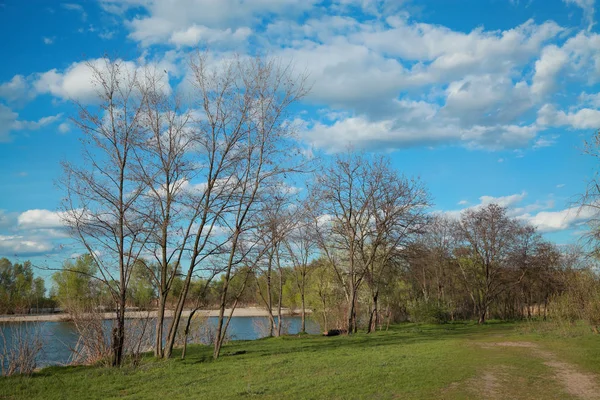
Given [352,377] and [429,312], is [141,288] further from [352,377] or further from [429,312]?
[429,312]

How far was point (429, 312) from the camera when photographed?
3400 cm

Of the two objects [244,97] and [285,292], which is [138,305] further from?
[285,292]

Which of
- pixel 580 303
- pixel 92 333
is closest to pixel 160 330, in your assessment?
pixel 92 333

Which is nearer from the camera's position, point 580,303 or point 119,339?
point 119,339

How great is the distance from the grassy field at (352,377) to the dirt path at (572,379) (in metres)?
0.02

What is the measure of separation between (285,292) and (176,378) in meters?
43.9

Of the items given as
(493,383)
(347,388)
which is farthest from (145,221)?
(493,383)

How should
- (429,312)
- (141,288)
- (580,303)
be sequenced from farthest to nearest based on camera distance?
1. (429,312)
2. (580,303)
3. (141,288)

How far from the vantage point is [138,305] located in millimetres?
16906

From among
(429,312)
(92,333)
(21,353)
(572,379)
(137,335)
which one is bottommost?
(429,312)

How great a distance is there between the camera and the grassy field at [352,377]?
29.2 ft

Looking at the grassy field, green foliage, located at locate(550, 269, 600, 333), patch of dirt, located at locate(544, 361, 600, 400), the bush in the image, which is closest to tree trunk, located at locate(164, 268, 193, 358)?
the grassy field

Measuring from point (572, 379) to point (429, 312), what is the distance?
2484 centimetres

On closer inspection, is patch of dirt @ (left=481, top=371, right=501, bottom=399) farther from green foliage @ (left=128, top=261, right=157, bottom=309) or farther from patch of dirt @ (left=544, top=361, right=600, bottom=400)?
green foliage @ (left=128, top=261, right=157, bottom=309)
